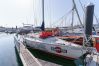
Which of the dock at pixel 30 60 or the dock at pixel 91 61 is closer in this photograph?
the dock at pixel 91 61

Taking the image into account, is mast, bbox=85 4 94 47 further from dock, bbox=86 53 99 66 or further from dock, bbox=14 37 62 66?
dock, bbox=14 37 62 66

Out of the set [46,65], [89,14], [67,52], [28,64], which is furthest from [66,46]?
[28,64]

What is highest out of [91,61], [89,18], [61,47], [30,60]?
[89,18]

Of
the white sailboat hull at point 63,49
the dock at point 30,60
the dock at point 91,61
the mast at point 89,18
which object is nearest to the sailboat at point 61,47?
the white sailboat hull at point 63,49

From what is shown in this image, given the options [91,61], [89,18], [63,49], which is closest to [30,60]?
[63,49]

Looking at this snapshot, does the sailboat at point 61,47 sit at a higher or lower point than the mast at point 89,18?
lower

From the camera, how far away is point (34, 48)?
1777 centimetres

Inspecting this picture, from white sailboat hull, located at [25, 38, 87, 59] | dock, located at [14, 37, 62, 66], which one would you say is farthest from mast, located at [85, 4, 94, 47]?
dock, located at [14, 37, 62, 66]

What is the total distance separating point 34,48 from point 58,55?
4.37 metres

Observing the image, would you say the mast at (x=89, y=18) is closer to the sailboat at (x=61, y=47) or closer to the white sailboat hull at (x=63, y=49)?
the sailboat at (x=61, y=47)

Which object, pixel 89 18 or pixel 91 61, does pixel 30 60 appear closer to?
pixel 91 61

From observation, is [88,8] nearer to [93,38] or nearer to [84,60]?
[93,38]

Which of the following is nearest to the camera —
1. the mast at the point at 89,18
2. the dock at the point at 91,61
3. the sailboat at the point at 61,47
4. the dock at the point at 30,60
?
the dock at the point at 91,61

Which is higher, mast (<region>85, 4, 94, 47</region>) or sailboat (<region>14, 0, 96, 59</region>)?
mast (<region>85, 4, 94, 47</region>)
